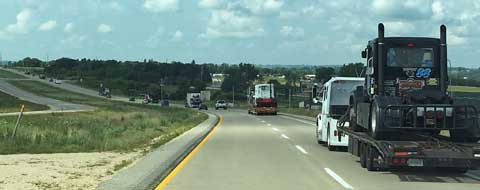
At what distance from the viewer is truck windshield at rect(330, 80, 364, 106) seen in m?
23.8

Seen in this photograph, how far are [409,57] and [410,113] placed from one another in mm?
2701

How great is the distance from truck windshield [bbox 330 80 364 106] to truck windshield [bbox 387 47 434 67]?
23.0ft

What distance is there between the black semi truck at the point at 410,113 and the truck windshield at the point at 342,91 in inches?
193

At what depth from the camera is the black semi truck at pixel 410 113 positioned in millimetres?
13617

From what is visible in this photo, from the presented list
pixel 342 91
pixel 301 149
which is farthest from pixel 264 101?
pixel 301 149

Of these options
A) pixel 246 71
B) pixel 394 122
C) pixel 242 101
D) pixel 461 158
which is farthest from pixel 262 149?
pixel 246 71

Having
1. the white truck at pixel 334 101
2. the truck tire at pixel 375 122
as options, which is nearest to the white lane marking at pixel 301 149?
the white truck at pixel 334 101

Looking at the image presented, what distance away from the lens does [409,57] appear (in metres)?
16.7

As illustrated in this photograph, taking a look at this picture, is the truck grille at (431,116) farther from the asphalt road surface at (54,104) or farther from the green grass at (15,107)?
the asphalt road surface at (54,104)

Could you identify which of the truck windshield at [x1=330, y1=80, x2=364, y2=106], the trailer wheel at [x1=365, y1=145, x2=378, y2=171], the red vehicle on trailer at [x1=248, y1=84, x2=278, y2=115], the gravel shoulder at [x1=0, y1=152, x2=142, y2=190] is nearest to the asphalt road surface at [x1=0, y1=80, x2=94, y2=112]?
the red vehicle on trailer at [x1=248, y1=84, x2=278, y2=115]

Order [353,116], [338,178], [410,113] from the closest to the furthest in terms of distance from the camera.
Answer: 1. [338,178]
2. [410,113]
3. [353,116]

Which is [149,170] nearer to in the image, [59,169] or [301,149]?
[59,169]

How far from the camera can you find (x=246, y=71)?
197500 mm

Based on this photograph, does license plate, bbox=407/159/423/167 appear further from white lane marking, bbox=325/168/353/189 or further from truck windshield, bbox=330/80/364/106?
truck windshield, bbox=330/80/364/106
